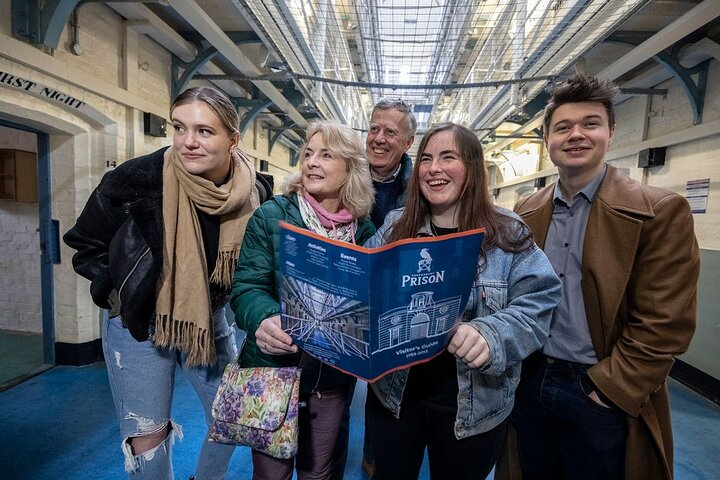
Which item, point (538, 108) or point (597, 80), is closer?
point (597, 80)

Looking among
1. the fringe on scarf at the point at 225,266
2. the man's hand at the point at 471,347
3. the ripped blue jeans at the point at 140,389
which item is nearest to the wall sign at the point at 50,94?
the ripped blue jeans at the point at 140,389

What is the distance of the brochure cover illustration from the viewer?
73cm

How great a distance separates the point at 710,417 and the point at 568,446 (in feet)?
8.62

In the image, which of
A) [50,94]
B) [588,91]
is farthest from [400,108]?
[50,94]

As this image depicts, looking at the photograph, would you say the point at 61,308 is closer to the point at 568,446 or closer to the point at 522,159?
the point at 568,446

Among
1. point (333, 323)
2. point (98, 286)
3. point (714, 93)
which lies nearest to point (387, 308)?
point (333, 323)

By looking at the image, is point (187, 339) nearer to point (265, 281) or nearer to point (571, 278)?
point (265, 281)

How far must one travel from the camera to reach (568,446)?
126 centimetres

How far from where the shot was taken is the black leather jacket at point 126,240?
45.8 inches

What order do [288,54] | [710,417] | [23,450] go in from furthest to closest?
[710,417] < [288,54] < [23,450]

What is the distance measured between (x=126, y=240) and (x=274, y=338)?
0.65m

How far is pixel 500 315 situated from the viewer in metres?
0.92

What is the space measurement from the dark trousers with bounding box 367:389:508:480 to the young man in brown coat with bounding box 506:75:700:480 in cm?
32

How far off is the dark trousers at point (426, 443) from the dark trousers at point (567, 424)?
0.27m
